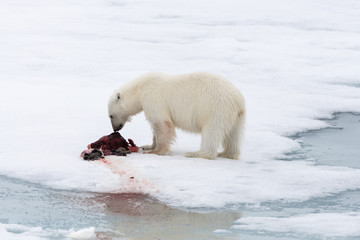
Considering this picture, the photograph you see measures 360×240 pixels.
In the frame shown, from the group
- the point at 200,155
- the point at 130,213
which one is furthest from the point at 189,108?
the point at 130,213

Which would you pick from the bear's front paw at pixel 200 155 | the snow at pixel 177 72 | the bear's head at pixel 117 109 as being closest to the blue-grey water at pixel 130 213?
the snow at pixel 177 72

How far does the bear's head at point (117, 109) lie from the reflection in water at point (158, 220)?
74.8 inches

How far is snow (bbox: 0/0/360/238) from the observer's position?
6.56 m

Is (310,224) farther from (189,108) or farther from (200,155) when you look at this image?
(189,108)

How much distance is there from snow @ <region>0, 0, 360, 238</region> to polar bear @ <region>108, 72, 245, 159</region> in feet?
0.71

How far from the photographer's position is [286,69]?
13.7 metres

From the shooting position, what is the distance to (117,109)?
782cm

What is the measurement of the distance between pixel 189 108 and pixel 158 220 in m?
2.21

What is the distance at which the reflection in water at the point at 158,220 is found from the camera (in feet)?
16.7

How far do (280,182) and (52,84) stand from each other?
6062mm

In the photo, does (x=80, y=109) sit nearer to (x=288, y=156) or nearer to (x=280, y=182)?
(x=288, y=156)

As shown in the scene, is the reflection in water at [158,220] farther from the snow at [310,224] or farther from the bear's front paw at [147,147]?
the bear's front paw at [147,147]

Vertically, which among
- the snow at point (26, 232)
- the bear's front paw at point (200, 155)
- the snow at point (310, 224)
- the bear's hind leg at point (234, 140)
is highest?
the bear's hind leg at point (234, 140)

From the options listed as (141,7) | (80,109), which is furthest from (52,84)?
(141,7)
